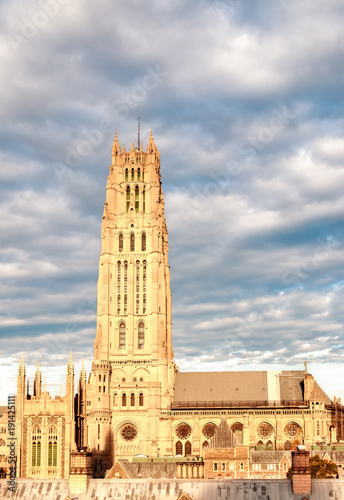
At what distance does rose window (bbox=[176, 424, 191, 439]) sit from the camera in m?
181

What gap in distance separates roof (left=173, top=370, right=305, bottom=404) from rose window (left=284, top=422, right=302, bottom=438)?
6.97m

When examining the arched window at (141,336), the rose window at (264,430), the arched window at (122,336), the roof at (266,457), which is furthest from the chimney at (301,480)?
the arched window at (122,336)

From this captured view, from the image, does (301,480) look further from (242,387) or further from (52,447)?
(242,387)

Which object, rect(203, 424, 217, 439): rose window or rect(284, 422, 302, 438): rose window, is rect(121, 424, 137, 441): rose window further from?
rect(284, 422, 302, 438): rose window

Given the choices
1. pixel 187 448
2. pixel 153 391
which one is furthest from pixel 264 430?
pixel 153 391

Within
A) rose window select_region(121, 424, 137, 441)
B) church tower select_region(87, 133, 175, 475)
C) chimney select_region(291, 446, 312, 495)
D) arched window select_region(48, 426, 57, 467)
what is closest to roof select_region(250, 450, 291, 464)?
church tower select_region(87, 133, 175, 475)

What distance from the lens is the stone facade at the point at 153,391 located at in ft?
579

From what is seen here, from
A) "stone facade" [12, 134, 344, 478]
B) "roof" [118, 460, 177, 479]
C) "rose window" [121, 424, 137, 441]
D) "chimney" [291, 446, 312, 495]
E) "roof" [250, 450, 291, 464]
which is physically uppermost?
"stone facade" [12, 134, 344, 478]

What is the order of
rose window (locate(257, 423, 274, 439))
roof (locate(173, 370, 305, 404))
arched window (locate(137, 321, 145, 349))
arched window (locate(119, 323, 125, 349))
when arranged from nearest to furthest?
rose window (locate(257, 423, 274, 439))
roof (locate(173, 370, 305, 404))
arched window (locate(137, 321, 145, 349))
arched window (locate(119, 323, 125, 349))

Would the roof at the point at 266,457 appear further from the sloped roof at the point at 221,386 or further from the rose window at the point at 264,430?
the sloped roof at the point at 221,386

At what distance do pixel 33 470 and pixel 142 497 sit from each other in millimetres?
91859

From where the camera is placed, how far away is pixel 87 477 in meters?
71.1

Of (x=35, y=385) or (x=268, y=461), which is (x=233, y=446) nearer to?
(x=268, y=461)

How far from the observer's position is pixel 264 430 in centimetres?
18012
